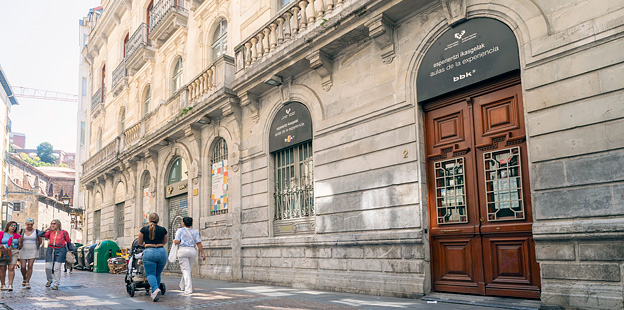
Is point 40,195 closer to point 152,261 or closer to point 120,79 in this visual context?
point 120,79

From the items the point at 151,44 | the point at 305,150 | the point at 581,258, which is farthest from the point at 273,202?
the point at 151,44

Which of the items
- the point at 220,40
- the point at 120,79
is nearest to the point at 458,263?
the point at 220,40

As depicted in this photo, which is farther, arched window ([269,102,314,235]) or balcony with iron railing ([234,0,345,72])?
arched window ([269,102,314,235])

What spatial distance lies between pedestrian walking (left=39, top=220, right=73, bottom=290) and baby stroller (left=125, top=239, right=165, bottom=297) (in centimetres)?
279

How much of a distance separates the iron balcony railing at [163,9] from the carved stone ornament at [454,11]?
12585 millimetres

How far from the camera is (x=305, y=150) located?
11.6 metres

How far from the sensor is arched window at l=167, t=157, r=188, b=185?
57.8 ft

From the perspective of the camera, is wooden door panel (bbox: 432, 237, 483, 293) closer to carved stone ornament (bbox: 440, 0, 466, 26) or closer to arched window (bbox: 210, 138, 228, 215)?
carved stone ornament (bbox: 440, 0, 466, 26)

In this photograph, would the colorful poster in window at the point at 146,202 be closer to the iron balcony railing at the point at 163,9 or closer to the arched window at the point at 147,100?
the arched window at the point at 147,100

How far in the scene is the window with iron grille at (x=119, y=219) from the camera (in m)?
24.1

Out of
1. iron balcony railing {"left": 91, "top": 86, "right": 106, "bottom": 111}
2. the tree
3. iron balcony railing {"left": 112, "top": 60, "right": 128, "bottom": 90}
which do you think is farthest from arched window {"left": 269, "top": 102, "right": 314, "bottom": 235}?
the tree

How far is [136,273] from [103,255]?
34.3ft

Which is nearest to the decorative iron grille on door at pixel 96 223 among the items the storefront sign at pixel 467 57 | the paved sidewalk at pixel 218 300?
the paved sidewalk at pixel 218 300

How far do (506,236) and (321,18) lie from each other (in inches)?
234
